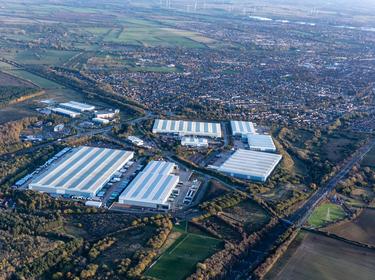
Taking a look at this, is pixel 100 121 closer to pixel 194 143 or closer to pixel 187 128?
pixel 187 128

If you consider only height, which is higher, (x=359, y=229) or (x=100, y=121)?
(x=359, y=229)

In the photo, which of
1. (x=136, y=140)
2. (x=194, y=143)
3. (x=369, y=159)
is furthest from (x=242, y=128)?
(x=369, y=159)

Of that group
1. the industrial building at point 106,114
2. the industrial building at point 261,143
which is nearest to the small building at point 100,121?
the industrial building at point 106,114

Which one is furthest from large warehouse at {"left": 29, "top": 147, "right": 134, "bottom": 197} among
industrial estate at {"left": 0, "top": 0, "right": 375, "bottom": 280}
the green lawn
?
the green lawn

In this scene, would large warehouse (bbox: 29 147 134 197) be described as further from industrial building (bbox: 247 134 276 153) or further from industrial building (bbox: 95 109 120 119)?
industrial building (bbox: 247 134 276 153)

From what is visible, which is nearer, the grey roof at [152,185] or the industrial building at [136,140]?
the grey roof at [152,185]

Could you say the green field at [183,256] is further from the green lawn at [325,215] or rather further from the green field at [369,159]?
the green field at [369,159]

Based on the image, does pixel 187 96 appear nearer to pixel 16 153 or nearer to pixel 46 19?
pixel 16 153
